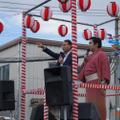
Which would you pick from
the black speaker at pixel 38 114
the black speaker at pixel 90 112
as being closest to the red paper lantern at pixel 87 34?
the black speaker at pixel 38 114

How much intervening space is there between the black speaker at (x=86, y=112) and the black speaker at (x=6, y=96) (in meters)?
1.98

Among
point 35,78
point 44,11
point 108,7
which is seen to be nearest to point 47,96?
point 44,11

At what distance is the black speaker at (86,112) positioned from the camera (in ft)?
13.7

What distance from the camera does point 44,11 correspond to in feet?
26.8

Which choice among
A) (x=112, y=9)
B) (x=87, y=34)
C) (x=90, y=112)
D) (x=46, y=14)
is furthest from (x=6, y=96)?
(x=87, y=34)

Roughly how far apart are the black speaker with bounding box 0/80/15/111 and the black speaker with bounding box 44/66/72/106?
2.05 metres

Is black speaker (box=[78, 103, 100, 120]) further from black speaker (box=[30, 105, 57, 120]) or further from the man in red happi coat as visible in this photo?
black speaker (box=[30, 105, 57, 120])

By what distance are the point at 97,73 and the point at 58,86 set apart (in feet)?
2.59

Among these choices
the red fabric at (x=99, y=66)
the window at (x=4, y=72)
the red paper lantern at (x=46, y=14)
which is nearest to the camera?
the red fabric at (x=99, y=66)

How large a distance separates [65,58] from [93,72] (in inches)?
24.1

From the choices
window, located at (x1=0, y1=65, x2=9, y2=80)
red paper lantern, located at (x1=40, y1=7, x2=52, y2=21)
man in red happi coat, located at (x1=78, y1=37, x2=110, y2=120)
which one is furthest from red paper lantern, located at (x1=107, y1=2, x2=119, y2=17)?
window, located at (x1=0, y1=65, x2=9, y2=80)

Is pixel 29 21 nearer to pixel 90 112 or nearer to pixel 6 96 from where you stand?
pixel 6 96

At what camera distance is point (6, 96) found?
6.32 m

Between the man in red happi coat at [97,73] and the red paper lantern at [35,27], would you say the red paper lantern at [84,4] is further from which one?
the man in red happi coat at [97,73]
